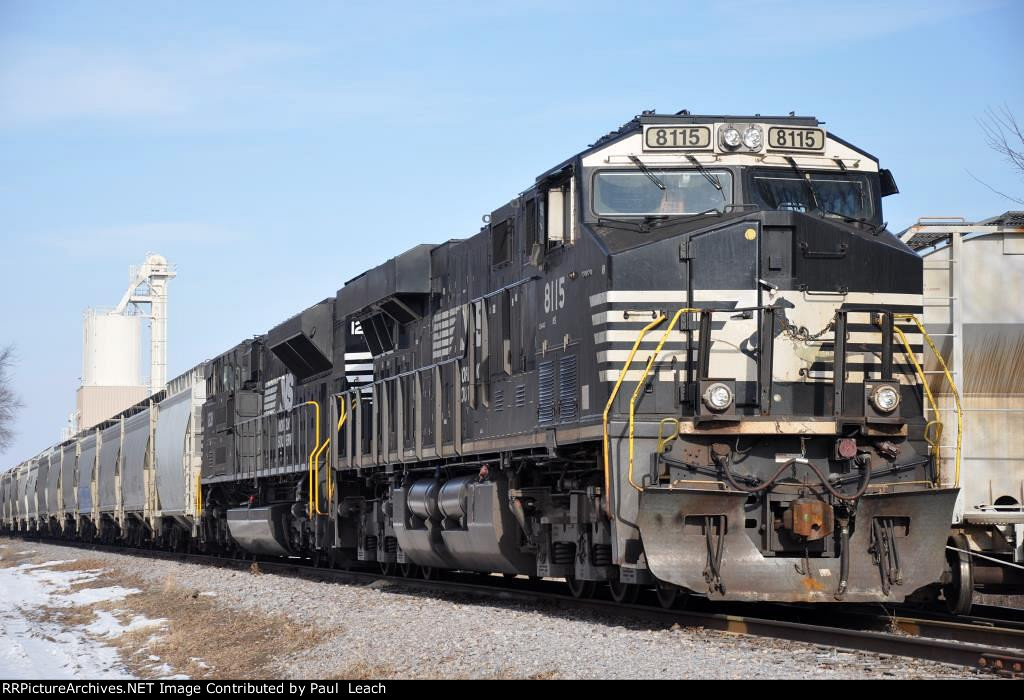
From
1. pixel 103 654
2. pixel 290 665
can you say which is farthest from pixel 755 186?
pixel 103 654

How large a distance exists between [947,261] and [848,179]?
172 cm

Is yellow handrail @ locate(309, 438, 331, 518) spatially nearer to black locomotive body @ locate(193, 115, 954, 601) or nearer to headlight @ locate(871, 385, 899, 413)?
black locomotive body @ locate(193, 115, 954, 601)

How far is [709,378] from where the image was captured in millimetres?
10352

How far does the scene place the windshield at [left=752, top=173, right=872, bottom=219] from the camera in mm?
11117

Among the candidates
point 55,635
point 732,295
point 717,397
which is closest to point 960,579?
point 717,397

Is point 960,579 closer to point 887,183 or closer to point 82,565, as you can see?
point 887,183

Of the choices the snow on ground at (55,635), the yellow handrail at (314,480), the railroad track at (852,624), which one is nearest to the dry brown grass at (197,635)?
the snow on ground at (55,635)

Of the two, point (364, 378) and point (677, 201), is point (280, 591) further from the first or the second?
point (677, 201)

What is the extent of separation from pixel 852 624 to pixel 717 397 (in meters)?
2.35

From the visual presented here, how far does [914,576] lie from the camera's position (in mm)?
10117

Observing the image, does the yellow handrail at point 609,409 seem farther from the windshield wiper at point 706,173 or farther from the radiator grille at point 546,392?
the radiator grille at point 546,392

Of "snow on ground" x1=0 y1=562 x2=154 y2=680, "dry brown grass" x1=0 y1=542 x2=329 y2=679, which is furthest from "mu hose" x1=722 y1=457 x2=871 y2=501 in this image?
"snow on ground" x1=0 y1=562 x2=154 y2=680

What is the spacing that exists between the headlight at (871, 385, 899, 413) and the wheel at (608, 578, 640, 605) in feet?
9.89

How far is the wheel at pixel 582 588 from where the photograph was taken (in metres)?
12.9
